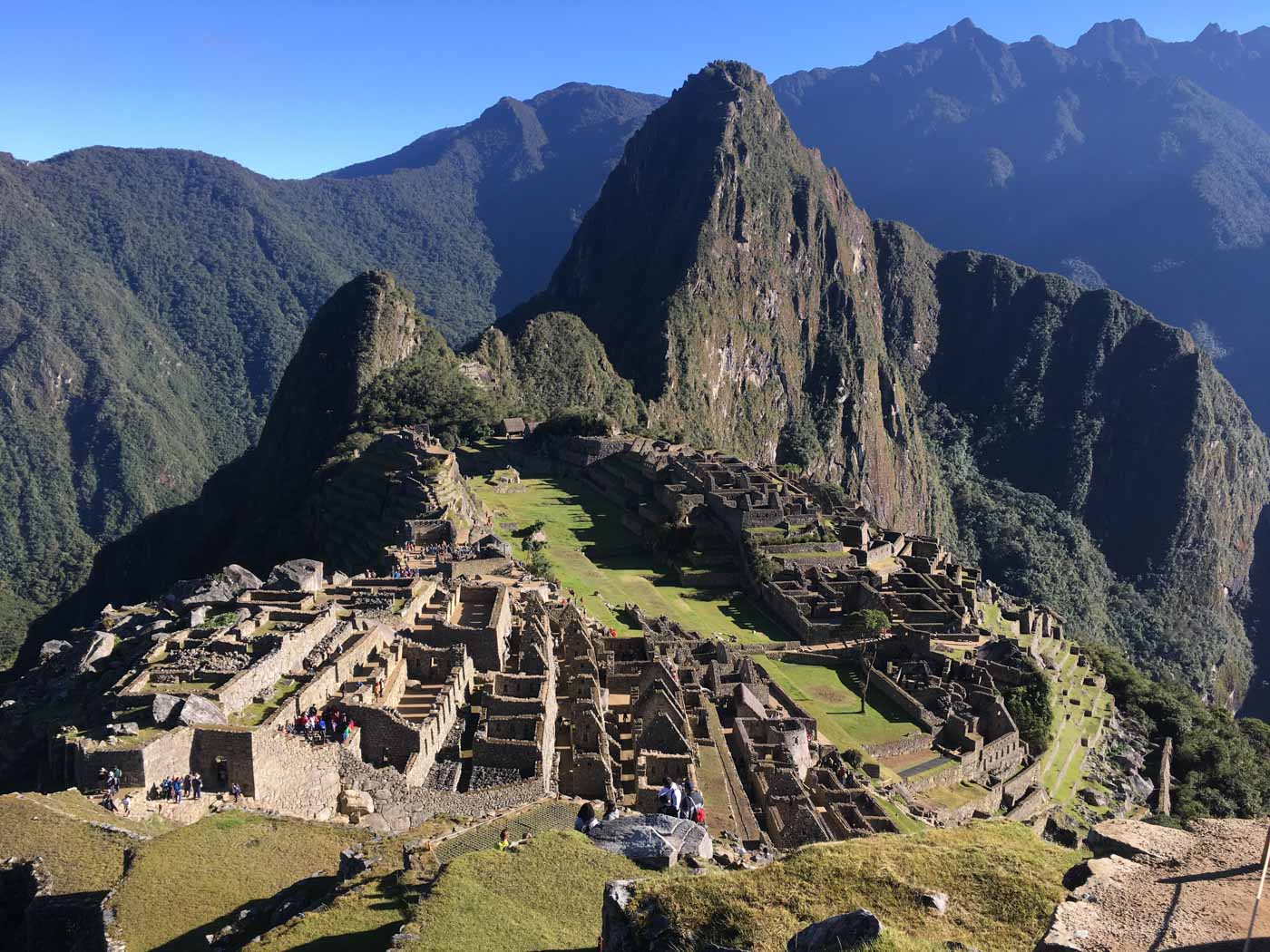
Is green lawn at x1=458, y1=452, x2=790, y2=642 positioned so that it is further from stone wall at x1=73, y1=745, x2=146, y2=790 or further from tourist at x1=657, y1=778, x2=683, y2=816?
stone wall at x1=73, y1=745, x2=146, y2=790

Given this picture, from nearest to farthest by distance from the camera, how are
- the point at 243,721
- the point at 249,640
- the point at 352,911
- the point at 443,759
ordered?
the point at 352,911 → the point at 243,721 → the point at 443,759 → the point at 249,640

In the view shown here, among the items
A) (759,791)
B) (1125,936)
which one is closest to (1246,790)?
(759,791)

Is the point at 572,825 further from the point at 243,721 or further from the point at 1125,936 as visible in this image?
the point at 1125,936

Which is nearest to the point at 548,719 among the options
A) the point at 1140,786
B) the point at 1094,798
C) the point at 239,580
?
the point at 239,580

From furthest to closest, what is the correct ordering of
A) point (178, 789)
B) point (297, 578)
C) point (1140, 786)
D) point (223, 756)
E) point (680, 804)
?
point (1140, 786) < point (297, 578) < point (680, 804) < point (223, 756) < point (178, 789)

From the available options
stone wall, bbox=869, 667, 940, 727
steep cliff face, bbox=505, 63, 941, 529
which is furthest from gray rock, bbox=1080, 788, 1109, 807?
steep cliff face, bbox=505, 63, 941, 529

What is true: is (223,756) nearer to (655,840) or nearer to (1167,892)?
(655,840)

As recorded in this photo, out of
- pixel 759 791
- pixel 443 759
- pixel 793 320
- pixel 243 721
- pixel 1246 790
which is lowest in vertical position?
pixel 1246 790
